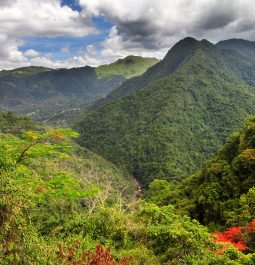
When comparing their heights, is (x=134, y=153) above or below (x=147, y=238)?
below

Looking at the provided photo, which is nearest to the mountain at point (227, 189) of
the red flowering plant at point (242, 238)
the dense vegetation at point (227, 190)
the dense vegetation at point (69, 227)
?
the dense vegetation at point (227, 190)

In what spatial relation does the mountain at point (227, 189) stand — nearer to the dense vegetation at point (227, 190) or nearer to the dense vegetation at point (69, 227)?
the dense vegetation at point (227, 190)

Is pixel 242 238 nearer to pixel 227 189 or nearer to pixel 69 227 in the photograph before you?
pixel 69 227

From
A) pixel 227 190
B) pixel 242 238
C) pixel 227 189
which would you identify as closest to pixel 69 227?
pixel 242 238

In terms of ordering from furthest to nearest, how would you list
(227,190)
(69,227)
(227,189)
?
(227,189) < (227,190) < (69,227)

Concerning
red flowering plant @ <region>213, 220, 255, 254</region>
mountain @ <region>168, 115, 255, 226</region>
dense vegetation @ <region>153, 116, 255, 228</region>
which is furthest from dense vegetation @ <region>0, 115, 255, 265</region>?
mountain @ <region>168, 115, 255, 226</region>

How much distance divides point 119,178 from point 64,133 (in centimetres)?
14386

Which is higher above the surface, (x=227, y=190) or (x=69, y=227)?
(x=69, y=227)

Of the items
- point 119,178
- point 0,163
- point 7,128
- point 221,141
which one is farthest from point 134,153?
point 0,163

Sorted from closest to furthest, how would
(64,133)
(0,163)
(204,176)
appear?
(0,163) → (64,133) → (204,176)

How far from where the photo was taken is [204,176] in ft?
181

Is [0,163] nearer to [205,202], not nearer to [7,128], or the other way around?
[205,202]

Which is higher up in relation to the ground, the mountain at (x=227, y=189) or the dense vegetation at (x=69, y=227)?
the dense vegetation at (x=69, y=227)

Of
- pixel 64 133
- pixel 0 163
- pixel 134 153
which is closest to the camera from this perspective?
pixel 0 163
